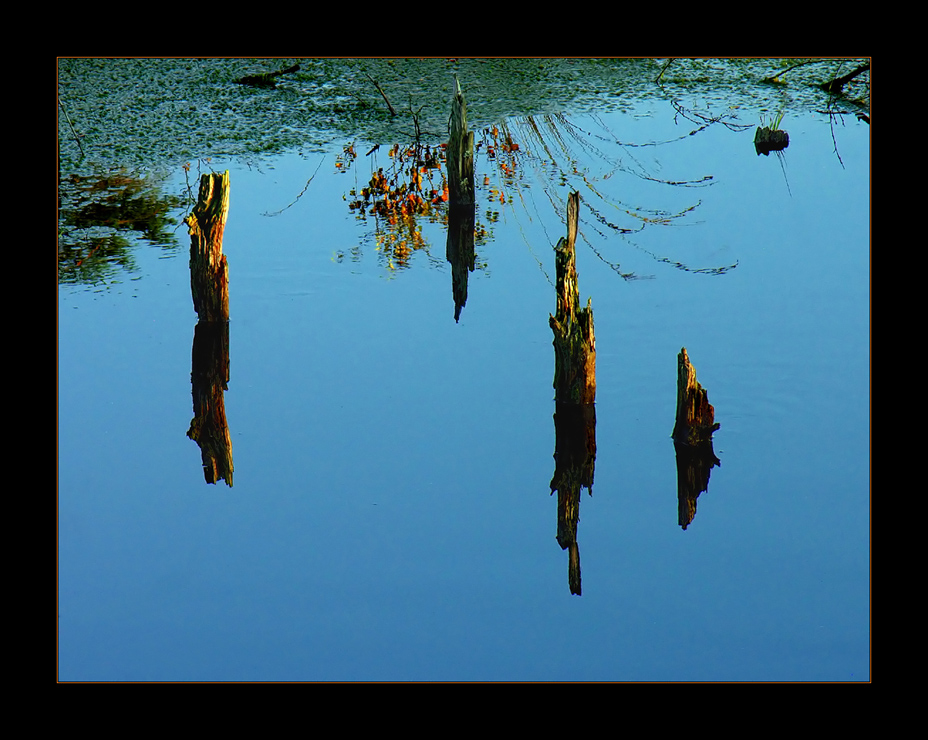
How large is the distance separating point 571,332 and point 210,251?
2961mm

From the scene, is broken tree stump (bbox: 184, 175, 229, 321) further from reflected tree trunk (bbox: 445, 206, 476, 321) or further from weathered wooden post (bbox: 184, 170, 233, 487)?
reflected tree trunk (bbox: 445, 206, 476, 321)

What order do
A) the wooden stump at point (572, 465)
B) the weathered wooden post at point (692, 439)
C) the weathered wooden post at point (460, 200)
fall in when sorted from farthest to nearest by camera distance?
the weathered wooden post at point (460, 200) < the weathered wooden post at point (692, 439) < the wooden stump at point (572, 465)

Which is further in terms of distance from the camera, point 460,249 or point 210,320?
point 460,249

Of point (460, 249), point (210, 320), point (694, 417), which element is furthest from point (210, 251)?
point (694, 417)

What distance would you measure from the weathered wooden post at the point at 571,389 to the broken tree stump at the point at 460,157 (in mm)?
3095

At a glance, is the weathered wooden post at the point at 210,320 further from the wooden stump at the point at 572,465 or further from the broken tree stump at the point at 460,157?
the broken tree stump at the point at 460,157

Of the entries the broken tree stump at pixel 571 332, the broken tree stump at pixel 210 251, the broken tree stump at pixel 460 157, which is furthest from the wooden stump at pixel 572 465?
the broken tree stump at pixel 460 157

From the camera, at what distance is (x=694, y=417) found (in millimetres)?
6660

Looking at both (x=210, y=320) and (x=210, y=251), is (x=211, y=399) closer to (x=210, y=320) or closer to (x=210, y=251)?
(x=210, y=320)

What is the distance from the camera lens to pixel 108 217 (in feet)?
33.1

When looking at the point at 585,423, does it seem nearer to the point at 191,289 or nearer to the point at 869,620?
the point at 869,620

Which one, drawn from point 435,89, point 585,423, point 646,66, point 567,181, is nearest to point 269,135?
point 435,89

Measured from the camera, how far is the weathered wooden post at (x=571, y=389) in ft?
21.7

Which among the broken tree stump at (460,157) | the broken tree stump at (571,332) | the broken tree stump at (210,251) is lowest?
the broken tree stump at (571,332)
